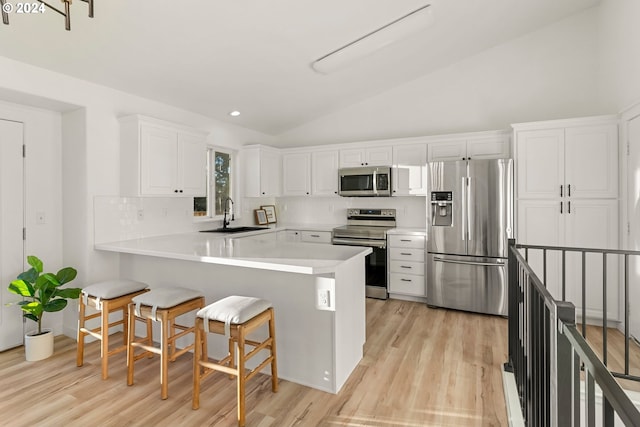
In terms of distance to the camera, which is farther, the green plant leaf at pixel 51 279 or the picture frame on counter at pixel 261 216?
the picture frame on counter at pixel 261 216

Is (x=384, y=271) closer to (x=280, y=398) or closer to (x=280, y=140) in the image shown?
(x=280, y=398)

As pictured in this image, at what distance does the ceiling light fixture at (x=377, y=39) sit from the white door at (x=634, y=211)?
6.84ft

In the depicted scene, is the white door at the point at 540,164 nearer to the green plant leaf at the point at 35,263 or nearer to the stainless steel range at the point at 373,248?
the stainless steel range at the point at 373,248

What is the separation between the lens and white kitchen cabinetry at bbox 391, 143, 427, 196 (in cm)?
457

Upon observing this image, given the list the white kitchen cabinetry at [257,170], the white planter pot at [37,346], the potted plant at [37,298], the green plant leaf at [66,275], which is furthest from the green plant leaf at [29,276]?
the white kitchen cabinetry at [257,170]

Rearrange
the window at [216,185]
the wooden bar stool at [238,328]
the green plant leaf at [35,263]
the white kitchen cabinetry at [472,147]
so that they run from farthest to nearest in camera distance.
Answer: the window at [216,185] < the white kitchen cabinetry at [472,147] < the green plant leaf at [35,263] < the wooden bar stool at [238,328]

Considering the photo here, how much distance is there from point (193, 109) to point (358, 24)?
219 cm

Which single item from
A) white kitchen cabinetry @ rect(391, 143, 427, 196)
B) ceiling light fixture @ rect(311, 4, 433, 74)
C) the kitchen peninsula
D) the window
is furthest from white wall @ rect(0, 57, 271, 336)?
white kitchen cabinetry @ rect(391, 143, 427, 196)

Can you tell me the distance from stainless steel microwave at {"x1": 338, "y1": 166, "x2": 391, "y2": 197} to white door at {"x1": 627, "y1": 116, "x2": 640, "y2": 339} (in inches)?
96.6

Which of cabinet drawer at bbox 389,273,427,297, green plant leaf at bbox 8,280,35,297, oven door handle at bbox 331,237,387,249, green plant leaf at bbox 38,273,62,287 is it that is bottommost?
cabinet drawer at bbox 389,273,427,297

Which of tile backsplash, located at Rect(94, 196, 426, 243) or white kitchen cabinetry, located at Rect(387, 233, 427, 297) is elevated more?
tile backsplash, located at Rect(94, 196, 426, 243)

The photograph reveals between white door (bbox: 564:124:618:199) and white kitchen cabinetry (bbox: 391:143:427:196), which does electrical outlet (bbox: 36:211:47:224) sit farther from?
white door (bbox: 564:124:618:199)

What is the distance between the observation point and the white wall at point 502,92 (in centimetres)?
405

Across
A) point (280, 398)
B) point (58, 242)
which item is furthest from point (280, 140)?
point (280, 398)
